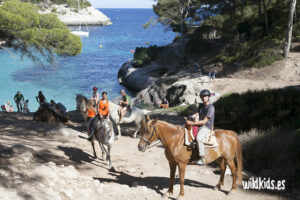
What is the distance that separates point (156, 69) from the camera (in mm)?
39969

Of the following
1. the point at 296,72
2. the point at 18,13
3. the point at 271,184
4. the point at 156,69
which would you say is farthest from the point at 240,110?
the point at 156,69

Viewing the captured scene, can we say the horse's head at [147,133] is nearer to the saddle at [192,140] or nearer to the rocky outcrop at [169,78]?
the saddle at [192,140]

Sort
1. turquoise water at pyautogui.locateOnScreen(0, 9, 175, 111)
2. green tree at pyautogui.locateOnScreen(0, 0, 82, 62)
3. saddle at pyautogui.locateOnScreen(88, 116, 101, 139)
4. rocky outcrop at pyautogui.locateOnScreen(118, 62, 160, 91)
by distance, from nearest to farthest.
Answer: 1. saddle at pyautogui.locateOnScreen(88, 116, 101, 139)
2. green tree at pyautogui.locateOnScreen(0, 0, 82, 62)
3. turquoise water at pyautogui.locateOnScreen(0, 9, 175, 111)
4. rocky outcrop at pyautogui.locateOnScreen(118, 62, 160, 91)

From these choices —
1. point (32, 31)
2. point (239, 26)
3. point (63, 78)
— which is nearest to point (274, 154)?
point (32, 31)

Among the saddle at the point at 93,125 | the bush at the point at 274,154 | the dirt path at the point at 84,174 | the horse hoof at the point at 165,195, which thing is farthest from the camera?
the saddle at the point at 93,125

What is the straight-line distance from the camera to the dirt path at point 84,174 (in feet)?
20.9

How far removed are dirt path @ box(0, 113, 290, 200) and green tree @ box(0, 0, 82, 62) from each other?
18.1ft

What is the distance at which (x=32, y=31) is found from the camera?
1424 cm

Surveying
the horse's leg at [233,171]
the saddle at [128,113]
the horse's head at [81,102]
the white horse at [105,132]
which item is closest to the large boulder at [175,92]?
the saddle at [128,113]

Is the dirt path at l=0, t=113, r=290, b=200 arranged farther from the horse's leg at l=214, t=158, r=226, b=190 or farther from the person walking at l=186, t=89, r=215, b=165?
the person walking at l=186, t=89, r=215, b=165

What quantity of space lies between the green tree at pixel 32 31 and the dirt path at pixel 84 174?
5523 millimetres

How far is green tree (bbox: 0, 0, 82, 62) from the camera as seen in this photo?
1392 cm

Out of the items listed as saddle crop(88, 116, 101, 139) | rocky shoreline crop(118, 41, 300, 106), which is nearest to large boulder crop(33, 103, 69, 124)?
saddle crop(88, 116, 101, 139)

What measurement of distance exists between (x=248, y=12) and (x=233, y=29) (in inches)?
151
